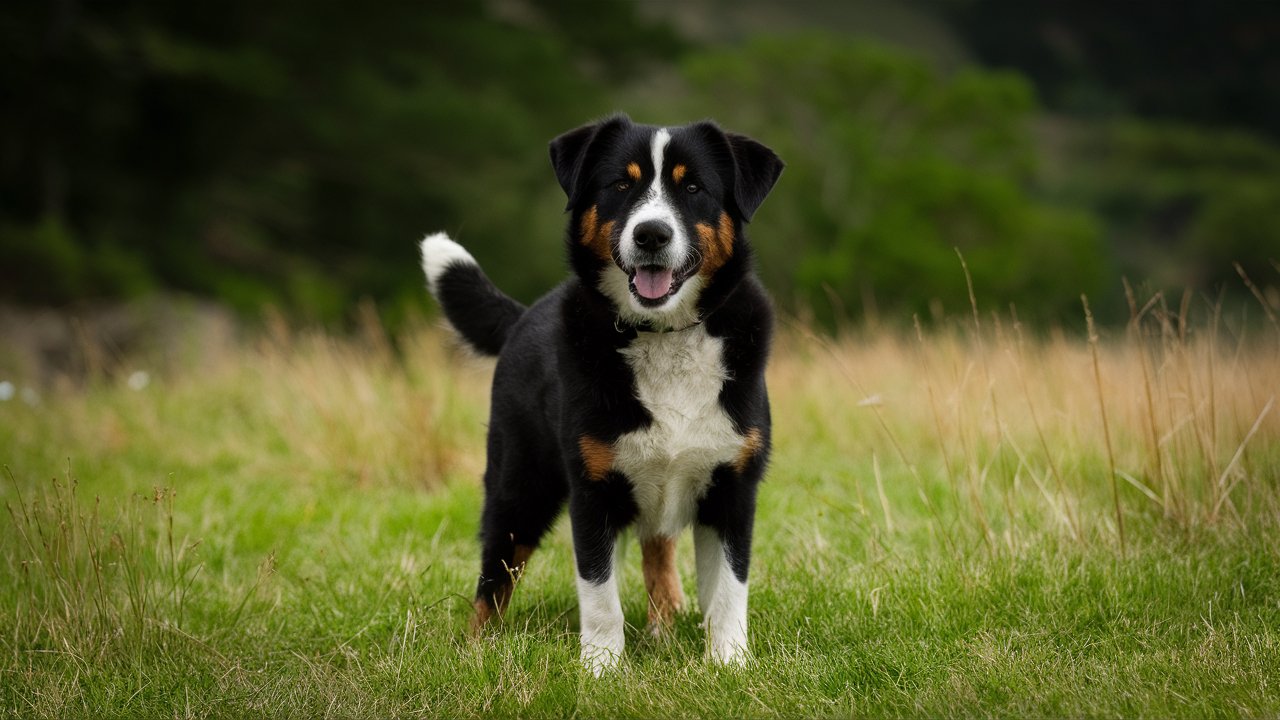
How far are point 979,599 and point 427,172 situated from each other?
1453 cm

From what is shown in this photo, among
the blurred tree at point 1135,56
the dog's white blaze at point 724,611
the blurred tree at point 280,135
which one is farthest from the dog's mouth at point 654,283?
the blurred tree at point 1135,56

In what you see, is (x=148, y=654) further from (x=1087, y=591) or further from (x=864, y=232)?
(x=864, y=232)

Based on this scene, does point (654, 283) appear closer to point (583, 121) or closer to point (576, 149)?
point (576, 149)

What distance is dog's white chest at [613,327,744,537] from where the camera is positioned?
124 inches

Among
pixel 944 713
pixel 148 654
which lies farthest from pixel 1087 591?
pixel 148 654

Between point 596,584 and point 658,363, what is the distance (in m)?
0.71

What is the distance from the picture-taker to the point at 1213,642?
10.3 feet

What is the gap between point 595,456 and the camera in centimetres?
316

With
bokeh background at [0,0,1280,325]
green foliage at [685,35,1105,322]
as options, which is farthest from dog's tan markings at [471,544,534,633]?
green foliage at [685,35,1105,322]

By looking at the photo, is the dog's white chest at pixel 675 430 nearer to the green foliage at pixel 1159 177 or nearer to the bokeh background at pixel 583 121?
the bokeh background at pixel 583 121

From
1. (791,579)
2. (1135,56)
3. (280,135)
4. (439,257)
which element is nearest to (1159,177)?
(1135,56)

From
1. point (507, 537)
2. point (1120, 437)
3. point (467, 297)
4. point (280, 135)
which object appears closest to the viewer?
point (507, 537)

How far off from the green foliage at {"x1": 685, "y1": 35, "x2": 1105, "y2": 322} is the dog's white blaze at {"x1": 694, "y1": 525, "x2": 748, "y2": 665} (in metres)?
20.9

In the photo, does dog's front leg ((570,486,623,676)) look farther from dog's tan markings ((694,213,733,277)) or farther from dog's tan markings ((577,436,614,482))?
dog's tan markings ((694,213,733,277))
